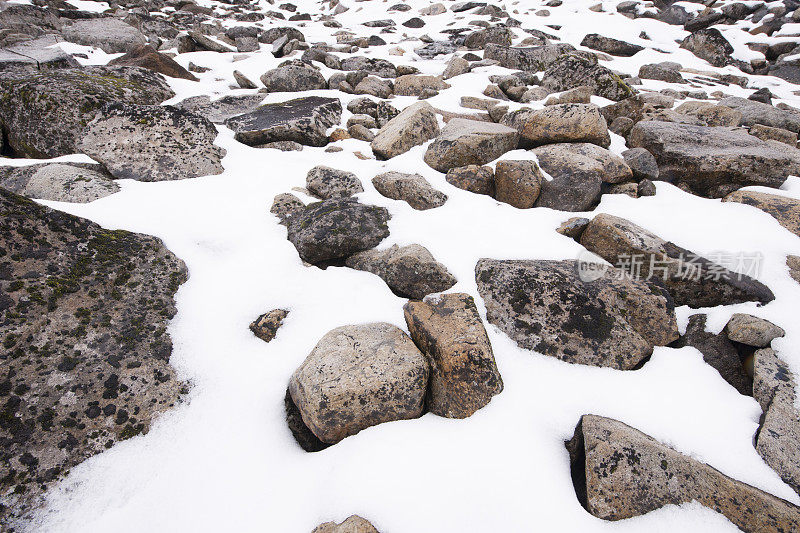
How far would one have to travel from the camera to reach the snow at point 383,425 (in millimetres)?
2299

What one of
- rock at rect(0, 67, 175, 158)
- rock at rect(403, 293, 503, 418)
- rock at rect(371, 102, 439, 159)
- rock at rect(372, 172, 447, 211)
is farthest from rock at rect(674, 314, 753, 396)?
rock at rect(0, 67, 175, 158)

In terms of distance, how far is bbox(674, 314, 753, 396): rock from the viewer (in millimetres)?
3197

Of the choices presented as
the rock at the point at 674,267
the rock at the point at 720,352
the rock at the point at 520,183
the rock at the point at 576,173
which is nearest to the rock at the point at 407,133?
the rock at the point at 520,183

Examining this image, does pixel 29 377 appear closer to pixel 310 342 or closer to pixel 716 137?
pixel 310 342

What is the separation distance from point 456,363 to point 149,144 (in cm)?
570

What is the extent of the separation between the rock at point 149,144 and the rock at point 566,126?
18.3ft

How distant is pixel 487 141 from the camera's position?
605 centimetres

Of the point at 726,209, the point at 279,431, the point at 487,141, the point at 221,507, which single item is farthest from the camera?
the point at 487,141

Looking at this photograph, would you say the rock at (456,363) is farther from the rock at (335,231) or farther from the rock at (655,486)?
the rock at (335,231)

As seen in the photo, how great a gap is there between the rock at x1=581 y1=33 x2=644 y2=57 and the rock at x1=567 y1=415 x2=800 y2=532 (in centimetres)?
2103

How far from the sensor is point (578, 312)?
3535 mm

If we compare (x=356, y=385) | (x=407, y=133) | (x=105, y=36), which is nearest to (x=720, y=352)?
(x=356, y=385)

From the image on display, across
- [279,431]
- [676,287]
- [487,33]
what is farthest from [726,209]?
[487,33]

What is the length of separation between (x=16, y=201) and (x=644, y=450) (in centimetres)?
561
